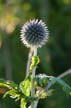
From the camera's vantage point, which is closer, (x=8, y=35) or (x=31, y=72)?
(x=31, y=72)

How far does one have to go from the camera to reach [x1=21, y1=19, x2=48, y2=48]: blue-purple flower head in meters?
1.99

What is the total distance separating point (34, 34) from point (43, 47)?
9.87 feet

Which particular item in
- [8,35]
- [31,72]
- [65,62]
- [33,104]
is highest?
[31,72]

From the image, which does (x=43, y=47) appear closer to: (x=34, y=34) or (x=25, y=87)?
(x=34, y=34)

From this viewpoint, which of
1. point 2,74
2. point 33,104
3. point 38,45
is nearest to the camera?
point 33,104

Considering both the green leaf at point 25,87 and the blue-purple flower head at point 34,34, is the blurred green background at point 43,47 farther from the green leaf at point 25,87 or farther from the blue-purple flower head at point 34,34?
the green leaf at point 25,87

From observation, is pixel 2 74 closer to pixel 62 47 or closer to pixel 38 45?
pixel 62 47

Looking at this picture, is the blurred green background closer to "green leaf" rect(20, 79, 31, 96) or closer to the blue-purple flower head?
the blue-purple flower head

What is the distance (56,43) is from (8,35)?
0.75 meters

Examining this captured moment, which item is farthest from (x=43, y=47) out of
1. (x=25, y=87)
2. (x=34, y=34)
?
(x=25, y=87)

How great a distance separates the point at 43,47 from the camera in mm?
5141

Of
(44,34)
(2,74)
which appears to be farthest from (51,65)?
(44,34)

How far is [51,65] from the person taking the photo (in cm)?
527

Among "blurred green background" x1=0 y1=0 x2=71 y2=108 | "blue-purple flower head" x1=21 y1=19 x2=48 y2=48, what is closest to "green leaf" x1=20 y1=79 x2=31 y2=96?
"blue-purple flower head" x1=21 y1=19 x2=48 y2=48
